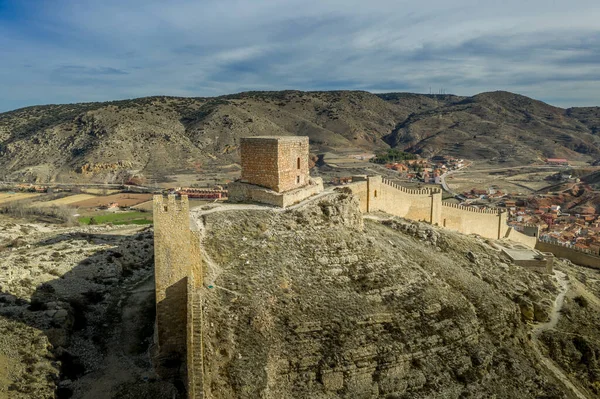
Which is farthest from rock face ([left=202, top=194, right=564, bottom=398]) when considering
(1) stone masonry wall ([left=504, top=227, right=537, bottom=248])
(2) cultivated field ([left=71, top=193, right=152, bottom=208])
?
(2) cultivated field ([left=71, top=193, right=152, bottom=208])

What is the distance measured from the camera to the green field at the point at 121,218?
3675cm

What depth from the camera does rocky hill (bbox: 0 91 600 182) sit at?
6241cm

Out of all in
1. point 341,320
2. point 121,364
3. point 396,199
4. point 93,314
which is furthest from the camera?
point 396,199

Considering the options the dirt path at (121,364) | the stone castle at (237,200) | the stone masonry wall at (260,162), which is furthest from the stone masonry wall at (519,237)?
the dirt path at (121,364)

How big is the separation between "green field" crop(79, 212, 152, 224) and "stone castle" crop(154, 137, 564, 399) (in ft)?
65.1

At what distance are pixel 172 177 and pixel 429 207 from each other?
38420 millimetres

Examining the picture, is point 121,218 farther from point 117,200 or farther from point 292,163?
point 292,163

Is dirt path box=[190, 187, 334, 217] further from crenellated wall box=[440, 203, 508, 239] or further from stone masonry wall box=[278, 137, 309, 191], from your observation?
crenellated wall box=[440, 203, 508, 239]

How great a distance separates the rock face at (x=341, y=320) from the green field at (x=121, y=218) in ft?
76.4

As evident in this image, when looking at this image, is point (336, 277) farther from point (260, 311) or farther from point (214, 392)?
point (214, 392)

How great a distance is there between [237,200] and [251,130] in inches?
2241

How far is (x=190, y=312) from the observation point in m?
11.5

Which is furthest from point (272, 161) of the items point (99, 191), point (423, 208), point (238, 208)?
point (99, 191)

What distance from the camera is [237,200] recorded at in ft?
57.6
